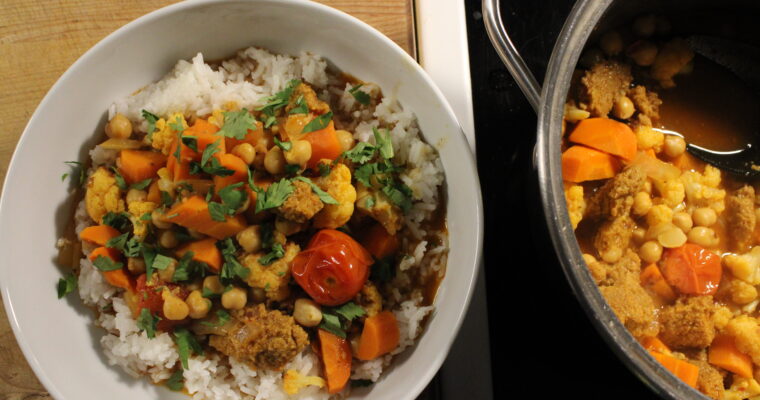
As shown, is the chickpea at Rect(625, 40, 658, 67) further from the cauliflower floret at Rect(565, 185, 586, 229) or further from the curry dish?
the cauliflower floret at Rect(565, 185, 586, 229)

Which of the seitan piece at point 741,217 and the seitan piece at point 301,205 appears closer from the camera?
the seitan piece at point 301,205

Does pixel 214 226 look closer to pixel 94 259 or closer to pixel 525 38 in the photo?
pixel 94 259

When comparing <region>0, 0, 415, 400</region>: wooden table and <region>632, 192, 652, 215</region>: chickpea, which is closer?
<region>632, 192, 652, 215</region>: chickpea

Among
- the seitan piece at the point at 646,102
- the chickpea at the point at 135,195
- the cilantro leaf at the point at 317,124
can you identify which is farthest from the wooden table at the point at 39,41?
the seitan piece at the point at 646,102

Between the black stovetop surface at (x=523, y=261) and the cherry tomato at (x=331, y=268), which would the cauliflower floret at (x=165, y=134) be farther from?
the black stovetop surface at (x=523, y=261)

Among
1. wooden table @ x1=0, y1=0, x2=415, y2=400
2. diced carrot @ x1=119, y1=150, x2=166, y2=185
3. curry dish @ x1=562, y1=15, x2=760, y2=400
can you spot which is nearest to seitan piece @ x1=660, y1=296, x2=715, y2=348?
curry dish @ x1=562, y1=15, x2=760, y2=400

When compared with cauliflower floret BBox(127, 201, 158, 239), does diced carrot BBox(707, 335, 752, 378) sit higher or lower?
lower

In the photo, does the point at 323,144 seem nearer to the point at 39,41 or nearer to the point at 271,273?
the point at 271,273
